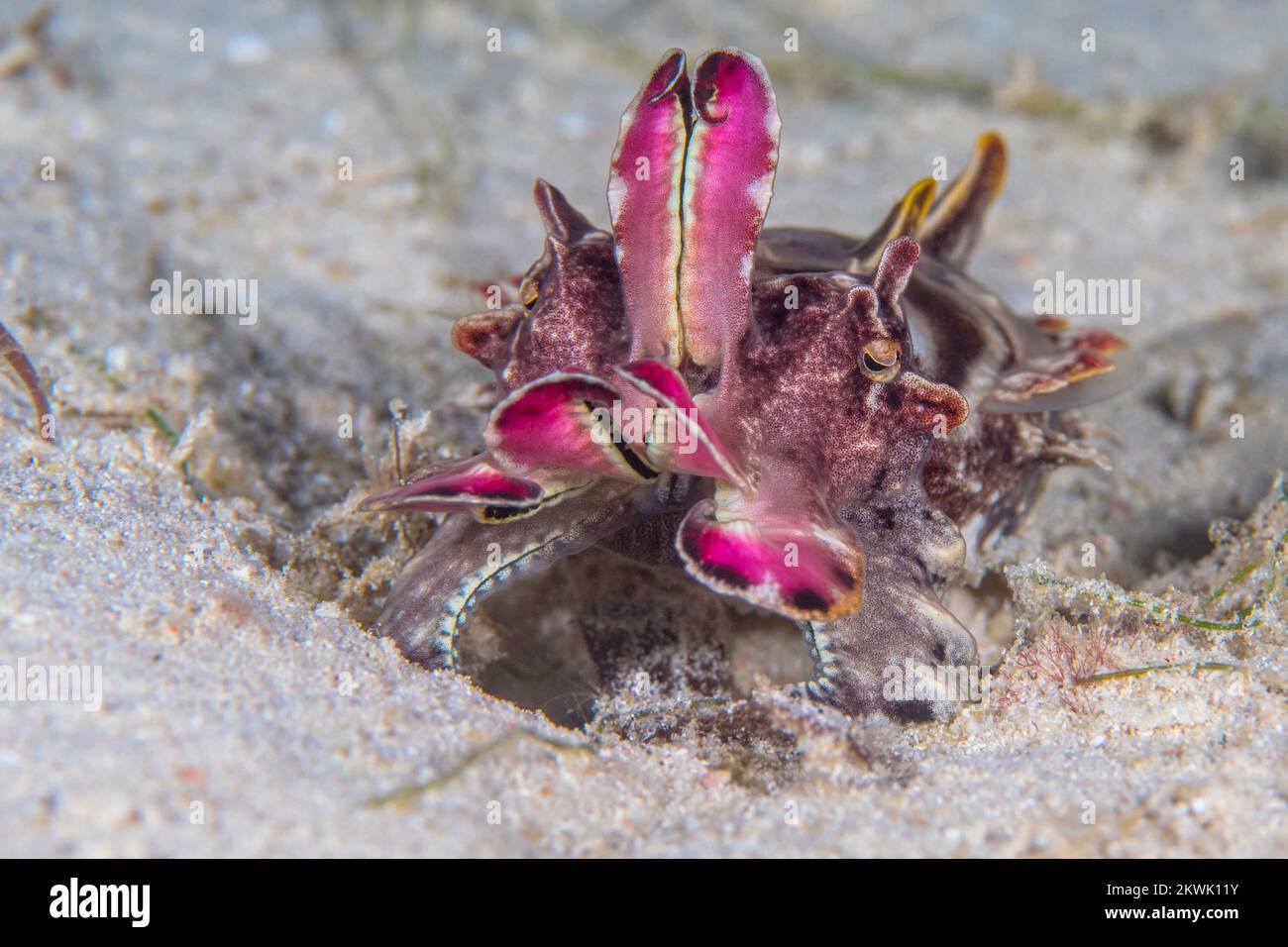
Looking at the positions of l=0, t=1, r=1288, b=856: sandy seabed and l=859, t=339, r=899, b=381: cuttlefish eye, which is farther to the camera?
l=859, t=339, r=899, b=381: cuttlefish eye

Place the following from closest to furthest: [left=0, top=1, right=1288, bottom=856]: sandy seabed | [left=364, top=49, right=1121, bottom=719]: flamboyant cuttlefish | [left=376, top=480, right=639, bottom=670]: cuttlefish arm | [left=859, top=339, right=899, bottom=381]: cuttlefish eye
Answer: [left=0, top=1, right=1288, bottom=856]: sandy seabed < [left=364, top=49, right=1121, bottom=719]: flamboyant cuttlefish < [left=859, top=339, right=899, bottom=381]: cuttlefish eye < [left=376, top=480, right=639, bottom=670]: cuttlefish arm

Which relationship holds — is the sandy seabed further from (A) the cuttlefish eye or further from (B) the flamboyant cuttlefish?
(A) the cuttlefish eye

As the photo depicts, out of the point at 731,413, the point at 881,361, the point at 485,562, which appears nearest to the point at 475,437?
the point at 485,562

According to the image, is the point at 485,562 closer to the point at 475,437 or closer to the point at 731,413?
the point at 731,413

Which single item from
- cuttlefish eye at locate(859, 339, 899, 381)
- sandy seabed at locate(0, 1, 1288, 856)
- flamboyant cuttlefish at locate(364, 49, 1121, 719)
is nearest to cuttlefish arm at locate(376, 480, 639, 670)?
flamboyant cuttlefish at locate(364, 49, 1121, 719)

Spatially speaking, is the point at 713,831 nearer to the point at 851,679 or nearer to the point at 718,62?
the point at 851,679

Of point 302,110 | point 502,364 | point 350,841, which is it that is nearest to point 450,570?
point 502,364
